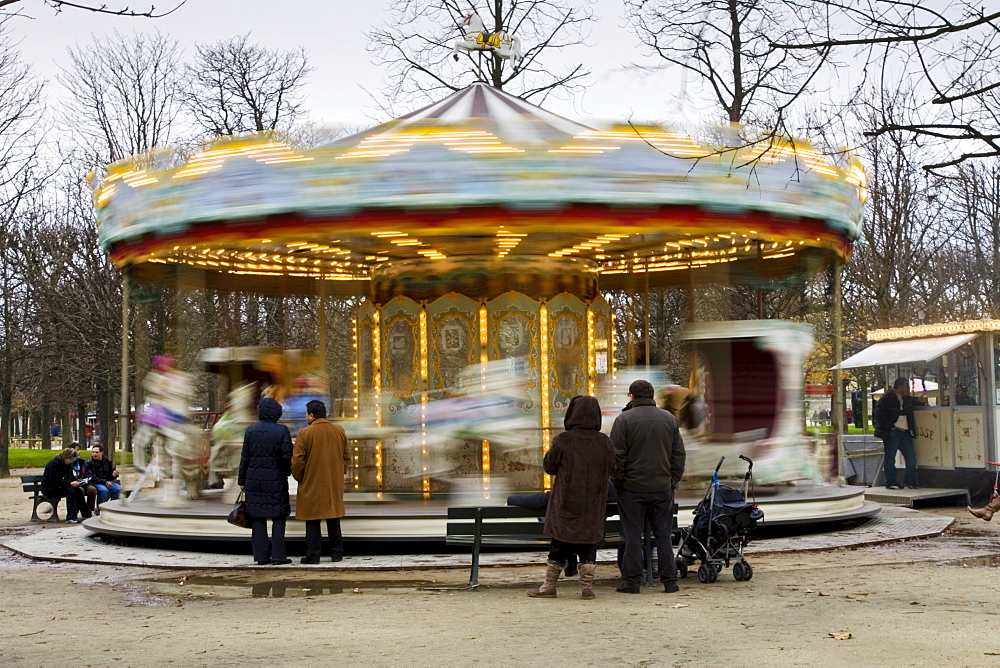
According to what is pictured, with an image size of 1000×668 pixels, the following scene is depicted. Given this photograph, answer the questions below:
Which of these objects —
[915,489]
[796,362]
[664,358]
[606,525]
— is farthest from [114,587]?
[664,358]

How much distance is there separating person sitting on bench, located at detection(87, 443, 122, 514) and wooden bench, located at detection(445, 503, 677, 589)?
9.27m

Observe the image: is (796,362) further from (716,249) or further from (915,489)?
(915,489)

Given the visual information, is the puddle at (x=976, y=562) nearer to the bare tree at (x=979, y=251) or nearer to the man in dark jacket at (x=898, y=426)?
the man in dark jacket at (x=898, y=426)

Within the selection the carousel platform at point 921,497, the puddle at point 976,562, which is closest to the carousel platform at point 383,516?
the puddle at point 976,562

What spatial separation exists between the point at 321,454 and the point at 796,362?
5.80 meters

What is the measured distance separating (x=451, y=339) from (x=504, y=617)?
7176 mm

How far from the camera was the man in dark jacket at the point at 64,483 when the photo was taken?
1712cm

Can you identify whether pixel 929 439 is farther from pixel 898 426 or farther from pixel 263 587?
pixel 263 587

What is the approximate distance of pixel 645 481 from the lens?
9.35 m

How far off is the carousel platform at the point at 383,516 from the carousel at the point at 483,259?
0.11 feet

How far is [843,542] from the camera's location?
1241cm

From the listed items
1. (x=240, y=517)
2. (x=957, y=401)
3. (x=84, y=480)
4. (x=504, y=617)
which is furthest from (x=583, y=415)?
(x=84, y=480)

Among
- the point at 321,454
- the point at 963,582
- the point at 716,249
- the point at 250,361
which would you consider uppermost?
the point at 716,249

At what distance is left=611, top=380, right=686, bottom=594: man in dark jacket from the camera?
933 centimetres
